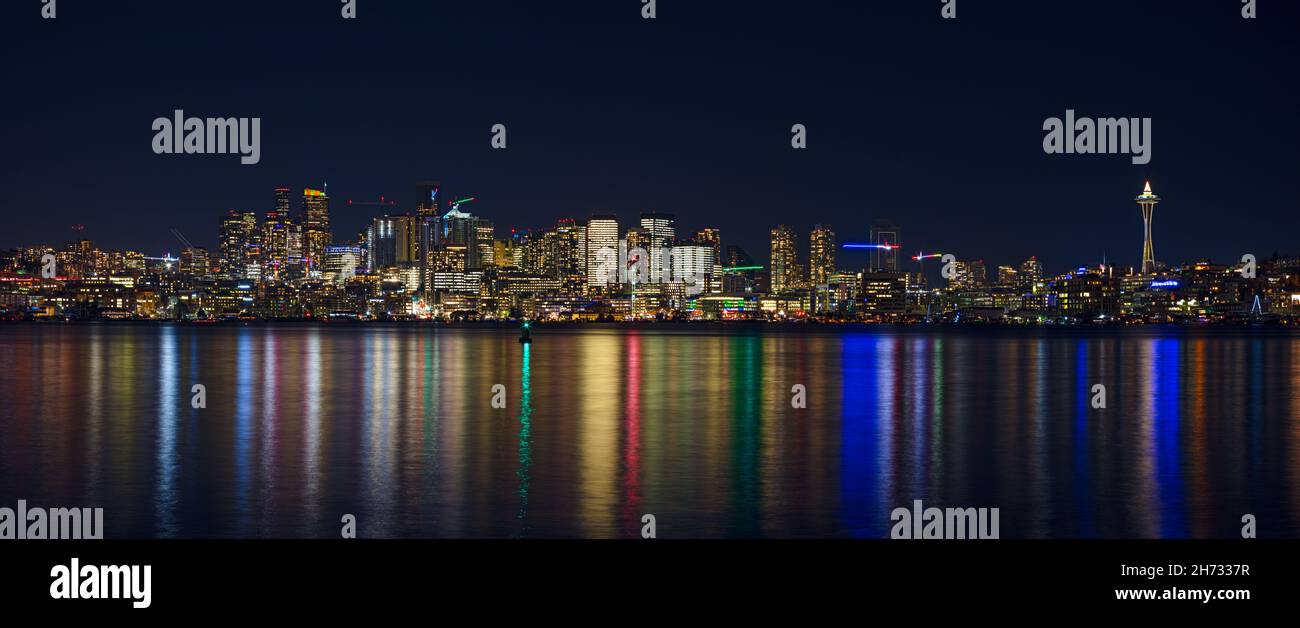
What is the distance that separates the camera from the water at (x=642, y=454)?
1697cm

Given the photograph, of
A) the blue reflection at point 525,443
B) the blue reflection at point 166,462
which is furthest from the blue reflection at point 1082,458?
the blue reflection at point 166,462

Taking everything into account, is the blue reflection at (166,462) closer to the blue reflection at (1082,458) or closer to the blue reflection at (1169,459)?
the blue reflection at (1082,458)

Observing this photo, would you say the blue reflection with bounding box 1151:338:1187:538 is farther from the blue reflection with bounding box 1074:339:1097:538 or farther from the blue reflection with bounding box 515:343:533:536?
the blue reflection with bounding box 515:343:533:536

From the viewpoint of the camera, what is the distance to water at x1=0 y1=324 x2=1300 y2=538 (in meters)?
17.0

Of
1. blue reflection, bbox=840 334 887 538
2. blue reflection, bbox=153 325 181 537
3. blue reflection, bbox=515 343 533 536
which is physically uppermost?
blue reflection, bbox=153 325 181 537

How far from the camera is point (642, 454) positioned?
2409 centimetres

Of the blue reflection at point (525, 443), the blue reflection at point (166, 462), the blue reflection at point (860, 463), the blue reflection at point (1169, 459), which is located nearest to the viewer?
the blue reflection at point (166, 462)

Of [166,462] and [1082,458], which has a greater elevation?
[166,462]

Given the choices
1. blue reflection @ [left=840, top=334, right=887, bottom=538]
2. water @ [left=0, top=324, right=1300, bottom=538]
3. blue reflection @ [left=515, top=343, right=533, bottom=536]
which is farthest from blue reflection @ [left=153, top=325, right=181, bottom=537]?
blue reflection @ [left=840, top=334, right=887, bottom=538]

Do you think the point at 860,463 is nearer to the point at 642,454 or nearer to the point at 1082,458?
the point at 642,454

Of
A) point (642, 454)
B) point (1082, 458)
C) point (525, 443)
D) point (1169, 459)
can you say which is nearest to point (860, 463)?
point (642, 454)
